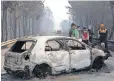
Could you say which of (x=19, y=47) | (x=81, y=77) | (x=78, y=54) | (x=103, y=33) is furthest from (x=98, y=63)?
(x=103, y=33)

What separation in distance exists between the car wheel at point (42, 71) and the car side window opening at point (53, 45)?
2.13ft

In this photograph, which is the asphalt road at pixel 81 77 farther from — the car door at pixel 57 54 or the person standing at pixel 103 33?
the person standing at pixel 103 33

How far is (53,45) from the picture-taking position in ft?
33.6

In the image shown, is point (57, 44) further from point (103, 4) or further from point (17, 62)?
point (103, 4)

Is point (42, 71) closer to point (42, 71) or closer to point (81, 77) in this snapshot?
point (42, 71)

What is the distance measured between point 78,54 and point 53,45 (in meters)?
0.96

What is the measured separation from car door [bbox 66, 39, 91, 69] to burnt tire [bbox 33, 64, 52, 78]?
3.36 feet

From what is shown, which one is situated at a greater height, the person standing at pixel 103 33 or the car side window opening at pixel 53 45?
the person standing at pixel 103 33

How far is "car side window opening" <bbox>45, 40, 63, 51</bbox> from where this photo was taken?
9875mm

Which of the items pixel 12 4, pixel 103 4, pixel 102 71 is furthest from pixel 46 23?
pixel 102 71

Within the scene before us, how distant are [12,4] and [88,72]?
87.8ft

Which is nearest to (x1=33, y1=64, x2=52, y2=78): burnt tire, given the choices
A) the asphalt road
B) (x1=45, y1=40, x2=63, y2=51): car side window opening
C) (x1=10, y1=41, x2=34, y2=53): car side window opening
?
the asphalt road

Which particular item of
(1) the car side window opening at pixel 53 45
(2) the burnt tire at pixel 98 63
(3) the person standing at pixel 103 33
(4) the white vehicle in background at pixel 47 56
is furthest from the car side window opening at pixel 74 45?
(3) the person standing at pixel 103 33

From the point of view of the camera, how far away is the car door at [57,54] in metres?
9.72
